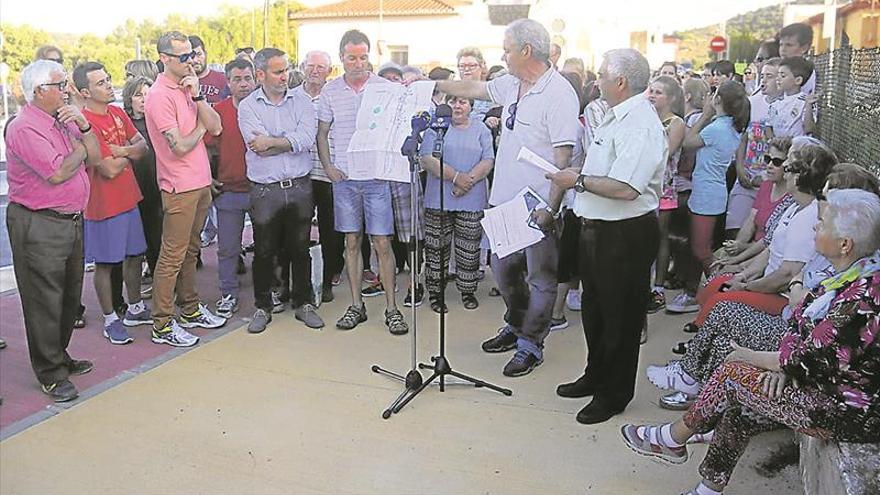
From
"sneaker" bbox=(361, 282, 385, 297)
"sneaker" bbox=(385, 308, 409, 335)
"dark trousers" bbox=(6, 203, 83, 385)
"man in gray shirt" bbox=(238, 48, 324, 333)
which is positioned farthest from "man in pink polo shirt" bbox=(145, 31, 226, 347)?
"sneaker" bbox=(361, 282, 385, 297)

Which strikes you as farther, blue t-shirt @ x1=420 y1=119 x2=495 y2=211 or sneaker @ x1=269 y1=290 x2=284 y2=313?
sneaker @ x1=269 y1=290 x2=284 y2=313

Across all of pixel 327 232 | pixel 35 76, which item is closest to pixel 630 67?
pixel 35 76

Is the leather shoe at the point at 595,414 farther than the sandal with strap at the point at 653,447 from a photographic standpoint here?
Yes

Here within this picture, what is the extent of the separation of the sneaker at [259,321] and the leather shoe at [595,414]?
7.58 feet

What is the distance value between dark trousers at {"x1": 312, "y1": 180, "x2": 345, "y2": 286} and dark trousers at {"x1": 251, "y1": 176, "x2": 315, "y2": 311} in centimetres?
52

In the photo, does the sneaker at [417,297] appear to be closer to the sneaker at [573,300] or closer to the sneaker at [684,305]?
the sneaker at [573,300]

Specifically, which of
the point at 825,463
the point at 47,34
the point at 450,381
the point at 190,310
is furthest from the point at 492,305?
the point at 47,34

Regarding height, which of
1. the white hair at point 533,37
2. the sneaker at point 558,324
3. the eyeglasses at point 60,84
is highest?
the white hair at point 533,37

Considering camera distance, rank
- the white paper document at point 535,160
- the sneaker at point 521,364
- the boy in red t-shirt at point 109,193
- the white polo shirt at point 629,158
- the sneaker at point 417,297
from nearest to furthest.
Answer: the white polo shirt at point 629,158
the white paper document at point 535,160
the sneaker at point 521,364
the boy in red t-shirt at point 109,193
the sneaker at point 417,297

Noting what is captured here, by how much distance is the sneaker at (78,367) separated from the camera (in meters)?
4.32

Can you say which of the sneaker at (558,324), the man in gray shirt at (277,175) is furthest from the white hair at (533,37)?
the sneaker at (558,324)

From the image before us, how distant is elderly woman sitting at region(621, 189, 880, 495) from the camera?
7.72 ft

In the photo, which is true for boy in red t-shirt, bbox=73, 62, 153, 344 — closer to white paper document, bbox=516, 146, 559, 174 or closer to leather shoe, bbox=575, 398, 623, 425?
white paper document, bbox=516, 146, 559, 174

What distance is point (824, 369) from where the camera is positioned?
2.44 meters
